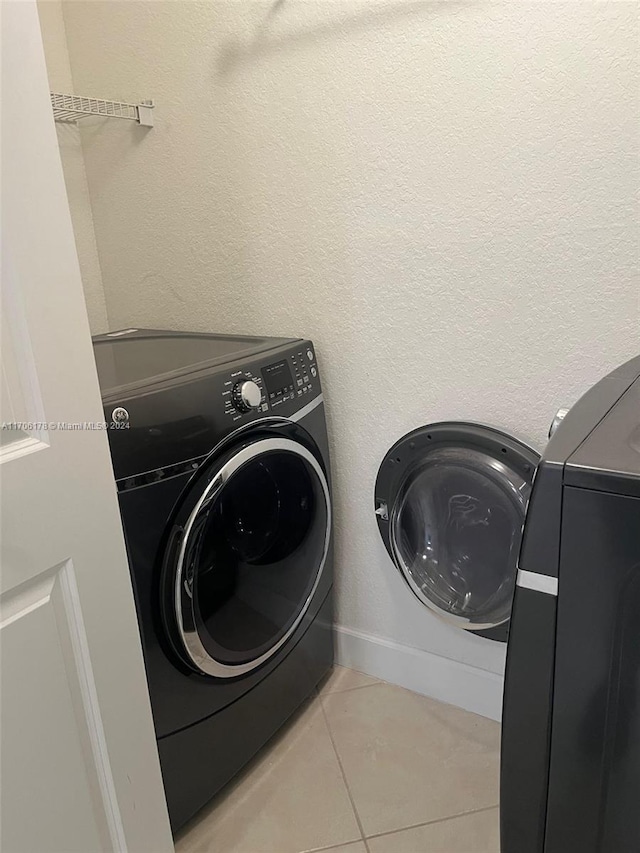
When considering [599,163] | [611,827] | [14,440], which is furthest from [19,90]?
[611,827]

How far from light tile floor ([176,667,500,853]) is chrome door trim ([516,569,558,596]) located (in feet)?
2.95

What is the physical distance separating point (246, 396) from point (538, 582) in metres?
0.73

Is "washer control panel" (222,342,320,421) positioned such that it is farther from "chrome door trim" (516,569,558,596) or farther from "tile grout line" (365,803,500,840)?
"tile grout line" (365,803,500,840)

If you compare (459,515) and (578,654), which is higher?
(578,654)

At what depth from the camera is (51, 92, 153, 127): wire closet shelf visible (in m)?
1.52

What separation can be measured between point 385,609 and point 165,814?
70 centimetres

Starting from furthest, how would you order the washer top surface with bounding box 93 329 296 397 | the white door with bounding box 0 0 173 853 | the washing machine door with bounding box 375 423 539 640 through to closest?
the washing machine door with bounding box 375 423 539 640 < the washer top surface with bounding box 93 329 296 397 < the white door with bounding box 0 0 173 853

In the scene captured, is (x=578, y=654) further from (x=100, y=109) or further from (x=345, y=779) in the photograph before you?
(x=100, y=109)

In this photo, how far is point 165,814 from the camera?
113cm

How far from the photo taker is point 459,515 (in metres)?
1.40

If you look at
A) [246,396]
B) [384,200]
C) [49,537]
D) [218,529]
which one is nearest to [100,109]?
[384,200]

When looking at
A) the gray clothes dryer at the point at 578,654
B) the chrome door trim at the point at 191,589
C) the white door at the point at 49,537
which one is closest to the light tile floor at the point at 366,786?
the chrome door trim at the point at 191,589

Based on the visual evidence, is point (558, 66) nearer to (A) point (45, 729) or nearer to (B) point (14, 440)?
(B) point (14, 440)

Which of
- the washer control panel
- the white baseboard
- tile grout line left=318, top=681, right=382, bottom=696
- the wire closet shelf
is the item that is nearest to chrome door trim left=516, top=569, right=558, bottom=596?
the washer control panel
